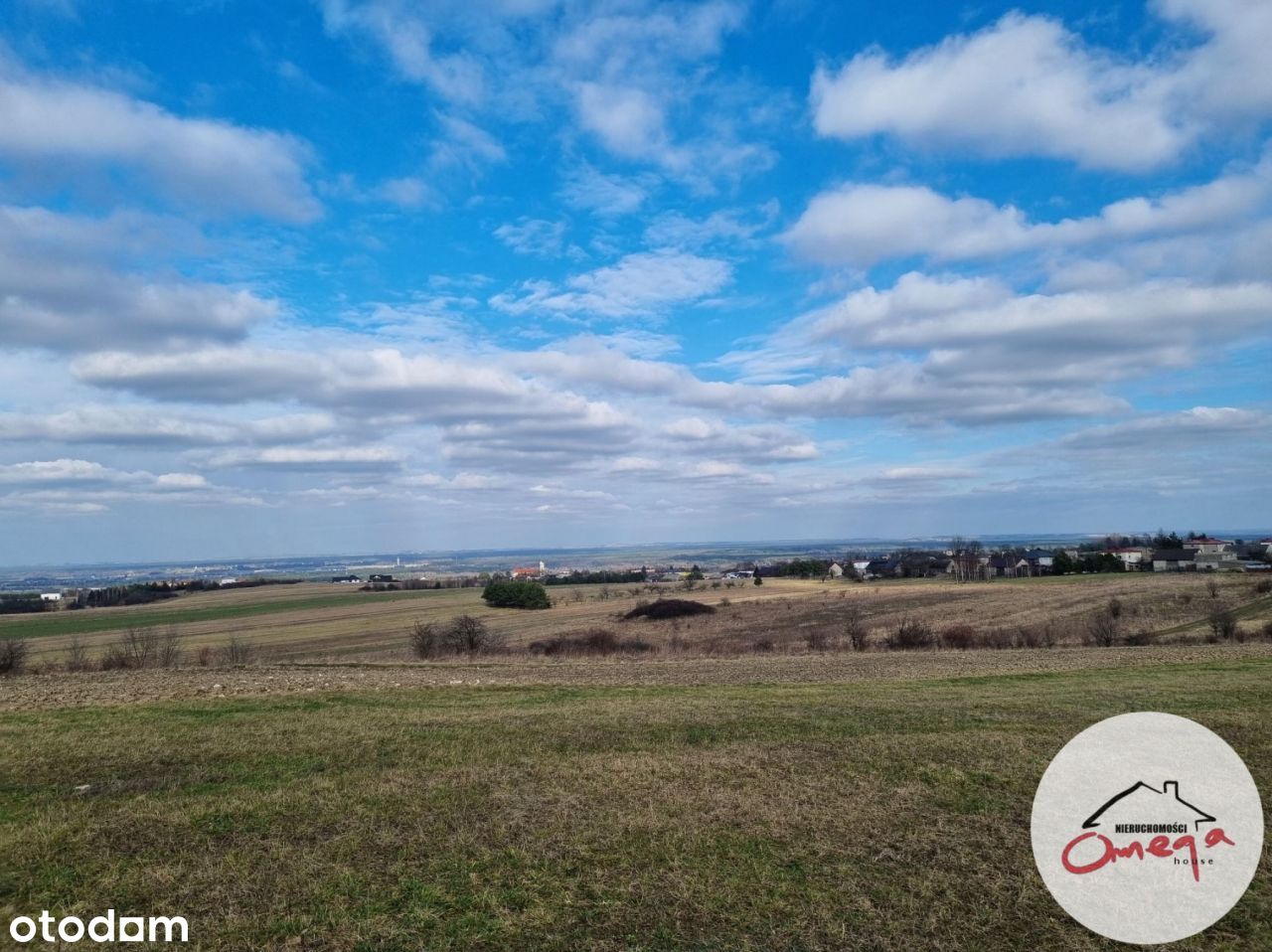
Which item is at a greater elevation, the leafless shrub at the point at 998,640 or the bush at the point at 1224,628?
the bush at the point at 1224,628

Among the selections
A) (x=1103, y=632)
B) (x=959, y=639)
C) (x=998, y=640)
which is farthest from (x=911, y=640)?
(x=1103, y=632)

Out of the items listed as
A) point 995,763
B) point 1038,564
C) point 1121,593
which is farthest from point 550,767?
point 1038,564

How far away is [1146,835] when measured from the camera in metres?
6.89

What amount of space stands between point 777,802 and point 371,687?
49.0 feet

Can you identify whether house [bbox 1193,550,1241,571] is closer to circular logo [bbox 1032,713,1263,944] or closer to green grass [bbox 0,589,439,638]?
green grass [bbox 0,589,439,638]

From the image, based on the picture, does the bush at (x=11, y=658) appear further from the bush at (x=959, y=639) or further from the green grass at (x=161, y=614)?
the bush at (x=959, y=639)

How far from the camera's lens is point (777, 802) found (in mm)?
8352

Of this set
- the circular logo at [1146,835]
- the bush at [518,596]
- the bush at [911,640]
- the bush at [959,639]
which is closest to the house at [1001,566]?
the bush at [518,596]

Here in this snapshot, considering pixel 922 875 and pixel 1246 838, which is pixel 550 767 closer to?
pixel 922 875

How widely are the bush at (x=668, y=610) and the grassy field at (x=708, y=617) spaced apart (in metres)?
1.79

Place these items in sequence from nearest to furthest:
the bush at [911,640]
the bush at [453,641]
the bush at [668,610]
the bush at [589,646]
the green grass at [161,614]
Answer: the bush at [911,640] → the bush at [589,646] → the bush at [453,641] → the green grass at [161,614] → the bush at [668,610]

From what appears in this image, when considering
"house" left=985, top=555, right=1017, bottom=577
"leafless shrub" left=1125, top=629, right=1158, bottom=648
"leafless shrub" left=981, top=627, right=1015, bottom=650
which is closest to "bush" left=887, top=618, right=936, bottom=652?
"leafless shrub" left=981, top=627, right=1015, bottom=650

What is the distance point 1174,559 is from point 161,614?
4704 inches

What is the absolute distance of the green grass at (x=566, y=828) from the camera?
18.5ft
